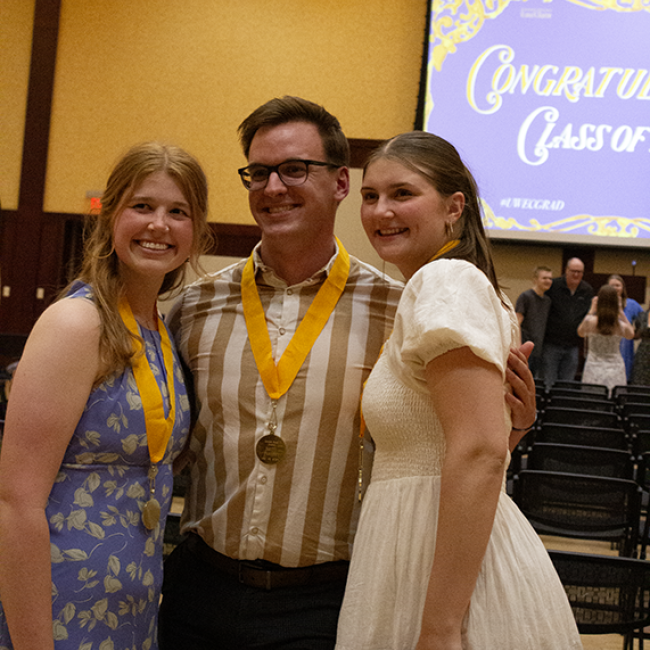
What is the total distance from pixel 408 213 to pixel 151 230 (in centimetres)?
60

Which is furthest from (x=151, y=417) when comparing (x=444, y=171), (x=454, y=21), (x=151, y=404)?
(x=454, y=21)

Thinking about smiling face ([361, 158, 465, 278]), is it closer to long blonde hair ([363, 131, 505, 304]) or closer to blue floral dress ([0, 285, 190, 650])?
long blonde hair ([363, 131, 505, 304])

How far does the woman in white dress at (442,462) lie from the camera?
1.23 meters

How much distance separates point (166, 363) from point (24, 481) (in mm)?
443

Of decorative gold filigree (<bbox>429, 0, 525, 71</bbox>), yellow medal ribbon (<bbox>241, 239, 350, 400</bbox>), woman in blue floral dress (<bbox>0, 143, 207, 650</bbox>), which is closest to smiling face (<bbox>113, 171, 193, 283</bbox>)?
woman in blue floral dress (<bbox>0, 143, 207, 650</bbox>)

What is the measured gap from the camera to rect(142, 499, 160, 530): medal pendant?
5.09 ft

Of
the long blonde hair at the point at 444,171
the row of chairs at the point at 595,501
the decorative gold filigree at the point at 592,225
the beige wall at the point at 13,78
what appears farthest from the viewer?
the beige wall at the point at 13,78

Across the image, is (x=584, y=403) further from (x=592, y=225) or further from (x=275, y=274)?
(x=592, y=225)

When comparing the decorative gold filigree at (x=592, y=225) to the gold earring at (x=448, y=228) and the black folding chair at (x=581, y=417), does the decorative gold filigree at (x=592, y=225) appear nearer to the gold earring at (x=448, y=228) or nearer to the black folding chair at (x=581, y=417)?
the black folding chair at (x=581, y=417)

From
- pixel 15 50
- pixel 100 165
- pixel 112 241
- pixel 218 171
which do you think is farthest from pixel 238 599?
pixel 15 50

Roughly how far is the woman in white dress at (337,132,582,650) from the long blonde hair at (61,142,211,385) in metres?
0.49

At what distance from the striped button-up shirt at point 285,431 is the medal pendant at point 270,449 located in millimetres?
16

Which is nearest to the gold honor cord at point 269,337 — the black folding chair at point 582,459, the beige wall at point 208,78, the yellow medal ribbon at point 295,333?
the yellow medal ribbon at point 295,333

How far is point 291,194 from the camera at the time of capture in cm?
188
